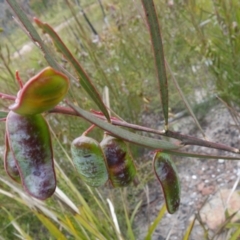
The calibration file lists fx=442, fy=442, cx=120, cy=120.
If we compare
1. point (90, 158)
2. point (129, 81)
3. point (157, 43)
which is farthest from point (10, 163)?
point (129, 81)

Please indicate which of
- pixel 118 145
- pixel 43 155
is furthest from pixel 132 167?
pixel 43 155

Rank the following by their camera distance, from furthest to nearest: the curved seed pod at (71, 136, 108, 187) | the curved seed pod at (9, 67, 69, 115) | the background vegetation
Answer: the background vegetation → the curved seed pod at (71, 136, 108, 187) → the curved seed pod at (9, 67, 69, 115)

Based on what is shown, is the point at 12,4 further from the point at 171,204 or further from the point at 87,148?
the point at 171,204

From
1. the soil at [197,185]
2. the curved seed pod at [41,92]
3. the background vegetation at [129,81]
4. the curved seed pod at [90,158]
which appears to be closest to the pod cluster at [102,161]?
the curved seed pod at [90,158]

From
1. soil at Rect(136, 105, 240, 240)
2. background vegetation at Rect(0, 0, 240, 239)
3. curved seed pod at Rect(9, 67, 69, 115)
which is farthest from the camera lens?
soil at Rect(136, 105, 240, 240)

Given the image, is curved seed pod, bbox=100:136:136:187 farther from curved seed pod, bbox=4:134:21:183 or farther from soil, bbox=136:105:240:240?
soil, bbox=136:105:240:240

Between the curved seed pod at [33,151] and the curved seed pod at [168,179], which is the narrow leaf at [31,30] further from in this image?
the curved seed pod at [168,179]

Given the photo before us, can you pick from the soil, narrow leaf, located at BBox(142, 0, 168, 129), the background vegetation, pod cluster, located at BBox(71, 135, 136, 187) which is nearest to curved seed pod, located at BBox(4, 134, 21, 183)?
pod cluster, located at BBox(71, 135, 136, 187)
